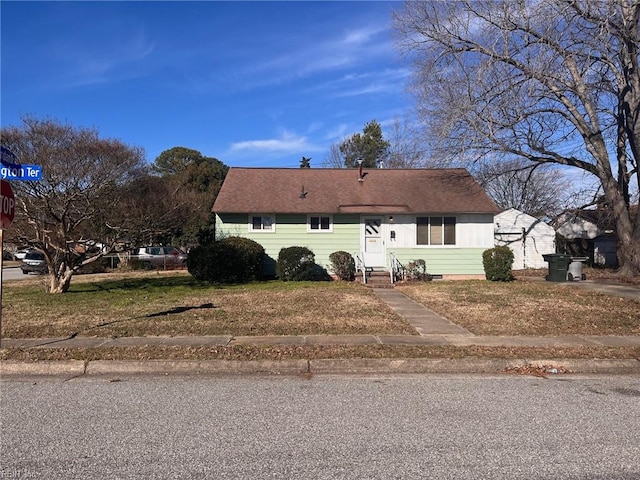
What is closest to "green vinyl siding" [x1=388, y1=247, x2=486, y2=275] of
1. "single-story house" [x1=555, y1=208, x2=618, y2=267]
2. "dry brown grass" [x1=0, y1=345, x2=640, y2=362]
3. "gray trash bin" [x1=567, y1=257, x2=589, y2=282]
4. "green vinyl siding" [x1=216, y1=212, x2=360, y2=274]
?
"green vinyl siding" [x1=216, y1=212, x2=360, y2=274]

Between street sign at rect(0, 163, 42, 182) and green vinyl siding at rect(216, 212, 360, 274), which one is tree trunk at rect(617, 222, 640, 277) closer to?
green vinyl siding at rect(216, 212, 360, 274)

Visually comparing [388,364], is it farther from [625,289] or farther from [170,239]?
[170,239]

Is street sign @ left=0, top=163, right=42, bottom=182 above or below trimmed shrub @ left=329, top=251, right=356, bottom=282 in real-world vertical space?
above

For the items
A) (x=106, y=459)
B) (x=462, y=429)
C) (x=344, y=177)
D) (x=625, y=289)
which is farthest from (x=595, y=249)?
(x=106, y=459)

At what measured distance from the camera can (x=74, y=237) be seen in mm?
15984

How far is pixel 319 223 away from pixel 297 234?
1009 millimetres

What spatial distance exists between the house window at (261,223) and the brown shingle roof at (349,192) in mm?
482

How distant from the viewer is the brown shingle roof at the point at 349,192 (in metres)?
20.1

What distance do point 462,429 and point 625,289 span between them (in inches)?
583

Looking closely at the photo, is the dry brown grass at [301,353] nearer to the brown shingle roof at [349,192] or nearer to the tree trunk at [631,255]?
the brown shingle roof at [349,192]

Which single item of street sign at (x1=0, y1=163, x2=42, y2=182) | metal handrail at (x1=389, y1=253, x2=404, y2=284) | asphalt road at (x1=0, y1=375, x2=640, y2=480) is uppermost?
street sign at (x1=0, y1=163, x2=42, y2=182)

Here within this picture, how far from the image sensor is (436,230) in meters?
20.5

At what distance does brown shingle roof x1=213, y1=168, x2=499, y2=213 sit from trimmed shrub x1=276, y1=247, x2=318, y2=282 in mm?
2140

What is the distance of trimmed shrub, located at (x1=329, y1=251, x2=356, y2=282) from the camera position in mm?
19062
